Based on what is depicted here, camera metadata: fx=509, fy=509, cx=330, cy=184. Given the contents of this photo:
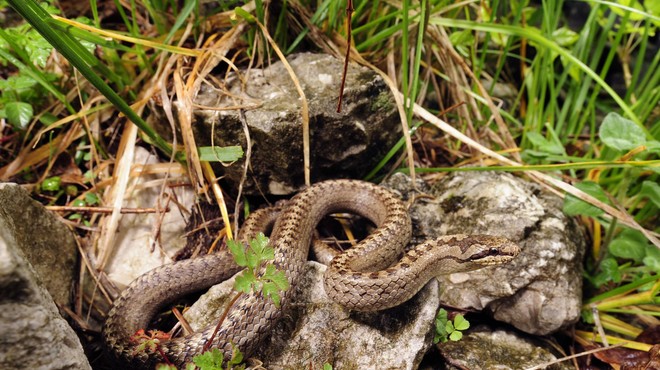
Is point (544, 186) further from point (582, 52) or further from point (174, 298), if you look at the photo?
point (174, 298)

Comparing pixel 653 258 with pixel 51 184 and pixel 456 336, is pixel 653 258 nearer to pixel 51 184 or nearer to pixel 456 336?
pixel 456 336

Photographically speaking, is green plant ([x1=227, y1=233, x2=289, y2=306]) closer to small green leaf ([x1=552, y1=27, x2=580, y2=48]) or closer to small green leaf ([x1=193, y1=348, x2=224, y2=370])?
small green leaf ([x1=193, y1=348, x2=224, y2=370])

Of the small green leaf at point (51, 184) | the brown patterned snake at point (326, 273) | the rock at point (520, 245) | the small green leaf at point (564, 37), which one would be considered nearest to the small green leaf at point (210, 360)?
the brown patterned snake at point (326, 273)

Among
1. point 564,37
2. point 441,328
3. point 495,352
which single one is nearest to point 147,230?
point 441,328

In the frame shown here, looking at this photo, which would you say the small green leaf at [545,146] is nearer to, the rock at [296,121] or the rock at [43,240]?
the rock at [296,121]

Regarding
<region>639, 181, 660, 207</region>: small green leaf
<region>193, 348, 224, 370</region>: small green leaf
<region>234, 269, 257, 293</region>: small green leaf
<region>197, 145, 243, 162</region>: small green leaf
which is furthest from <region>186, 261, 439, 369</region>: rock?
<region>639, 181, 660, 207</region>: small green leaf

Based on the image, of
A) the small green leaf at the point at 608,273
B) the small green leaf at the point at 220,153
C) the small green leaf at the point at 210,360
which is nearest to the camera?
the small green leaf at the point at 210,360
